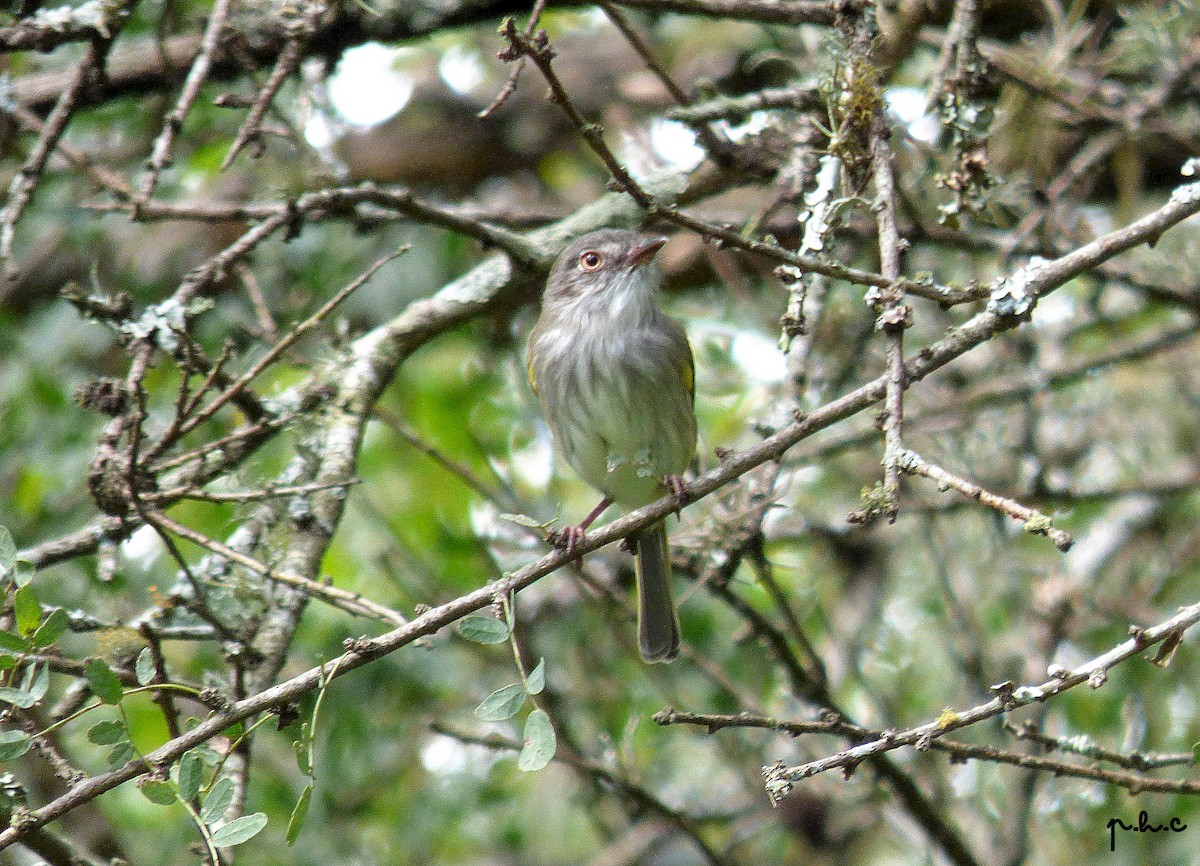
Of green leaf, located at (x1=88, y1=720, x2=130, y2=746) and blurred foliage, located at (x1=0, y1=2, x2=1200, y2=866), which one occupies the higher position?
green leaf, located at (x1=88, y1=720, x2=130, y2=746)

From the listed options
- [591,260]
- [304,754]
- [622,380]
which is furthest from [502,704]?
[591,260]

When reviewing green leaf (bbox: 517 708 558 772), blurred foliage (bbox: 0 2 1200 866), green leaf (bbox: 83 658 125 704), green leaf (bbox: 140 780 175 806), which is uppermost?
green leaf (bbox: 83 658 125 704)

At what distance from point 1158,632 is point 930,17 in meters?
2.68

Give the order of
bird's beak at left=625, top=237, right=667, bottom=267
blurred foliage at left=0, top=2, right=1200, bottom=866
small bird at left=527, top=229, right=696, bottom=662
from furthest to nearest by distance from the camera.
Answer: blurred foliage at left=0, top=2, right=1200, bottom=866 → small bird at left=527, top=229, right=696, bottom=662 → bird's beak at left=625, top=237, right=667, bottom=267

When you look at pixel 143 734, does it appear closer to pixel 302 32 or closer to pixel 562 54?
pixel 302 32

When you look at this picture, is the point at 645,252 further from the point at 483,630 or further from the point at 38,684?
the point at 38,684

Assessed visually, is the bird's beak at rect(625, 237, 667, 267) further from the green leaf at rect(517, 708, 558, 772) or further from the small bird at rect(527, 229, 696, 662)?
the green leaf at rect(517, 708, 558, 772)

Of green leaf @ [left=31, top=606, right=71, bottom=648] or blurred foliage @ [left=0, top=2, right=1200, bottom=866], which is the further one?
blurred foliage @ [left=0, top=2, right=1200, bottom=866]

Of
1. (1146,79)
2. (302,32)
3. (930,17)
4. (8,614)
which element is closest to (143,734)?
(8,614)

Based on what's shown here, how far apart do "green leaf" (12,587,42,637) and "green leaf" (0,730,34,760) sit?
0.21 meters

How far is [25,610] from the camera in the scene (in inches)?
98.8

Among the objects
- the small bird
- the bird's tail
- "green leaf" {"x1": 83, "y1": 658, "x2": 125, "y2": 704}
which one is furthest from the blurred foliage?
"green leaf" {"x1": 83, "y1": 658, "x2": 125, "y2": 704}

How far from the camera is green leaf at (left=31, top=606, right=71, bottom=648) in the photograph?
2490 millimetres

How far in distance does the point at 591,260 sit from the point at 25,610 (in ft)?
8.84
